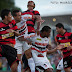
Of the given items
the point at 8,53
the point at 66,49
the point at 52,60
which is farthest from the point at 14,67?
the point at 52,60

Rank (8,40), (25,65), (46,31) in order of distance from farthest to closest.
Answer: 1. (25,65)
2. (46,31)
3. (8,40)

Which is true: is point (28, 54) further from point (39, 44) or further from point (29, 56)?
point (39, 44)

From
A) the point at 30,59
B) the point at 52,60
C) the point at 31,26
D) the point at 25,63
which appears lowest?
the point at 52,60

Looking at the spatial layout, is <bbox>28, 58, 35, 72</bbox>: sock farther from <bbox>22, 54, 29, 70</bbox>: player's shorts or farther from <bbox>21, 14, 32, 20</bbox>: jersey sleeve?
<bbox>21, 14, 32, 20</bbox>: jersey sleeve

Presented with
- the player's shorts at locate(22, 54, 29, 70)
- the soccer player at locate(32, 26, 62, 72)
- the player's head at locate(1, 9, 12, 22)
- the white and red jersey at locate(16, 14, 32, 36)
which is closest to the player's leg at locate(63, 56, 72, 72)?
the soccer player at locate(32, 26, 62, 72)

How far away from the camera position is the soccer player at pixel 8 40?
3.32 metres

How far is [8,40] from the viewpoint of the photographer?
11.2ft

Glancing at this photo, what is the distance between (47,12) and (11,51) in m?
4.15

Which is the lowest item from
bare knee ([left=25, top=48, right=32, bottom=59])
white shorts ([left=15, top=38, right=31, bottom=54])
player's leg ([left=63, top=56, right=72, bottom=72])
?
player's leg ([left=63, top=56, right=72, bottom=72])

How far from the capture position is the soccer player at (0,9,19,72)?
3.32m

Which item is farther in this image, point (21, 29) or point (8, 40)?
point (21, 29)

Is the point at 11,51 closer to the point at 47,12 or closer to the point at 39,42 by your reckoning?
the point at 39,42

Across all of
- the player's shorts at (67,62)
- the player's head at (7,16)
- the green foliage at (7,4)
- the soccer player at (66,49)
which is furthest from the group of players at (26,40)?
the green foliage at (7,4)

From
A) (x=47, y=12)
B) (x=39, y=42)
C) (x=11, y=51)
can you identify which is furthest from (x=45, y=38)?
(x=47, y=12)
